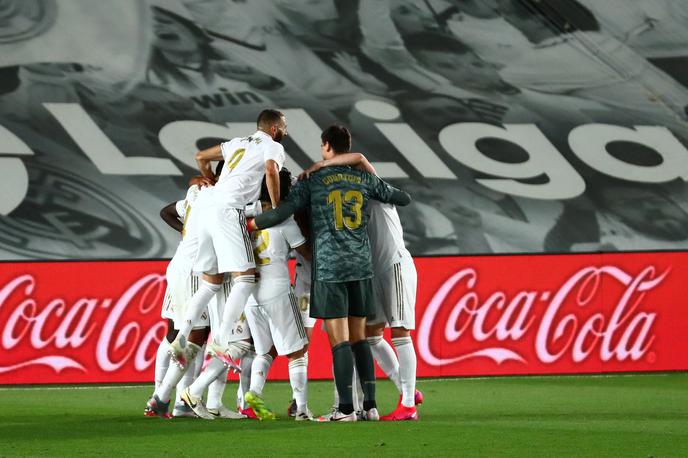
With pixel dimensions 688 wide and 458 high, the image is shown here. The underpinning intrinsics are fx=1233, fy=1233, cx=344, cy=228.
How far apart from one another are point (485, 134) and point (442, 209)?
4.80 feet

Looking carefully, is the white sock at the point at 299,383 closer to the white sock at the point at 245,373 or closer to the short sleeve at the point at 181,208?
the white sock at the point at 245,373

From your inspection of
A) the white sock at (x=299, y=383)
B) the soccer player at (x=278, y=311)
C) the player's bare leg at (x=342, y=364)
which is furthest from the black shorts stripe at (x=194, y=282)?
A: the player's bare leg at (x=342, y=364)

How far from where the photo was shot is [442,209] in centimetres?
1786

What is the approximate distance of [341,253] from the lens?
7461 millimetres

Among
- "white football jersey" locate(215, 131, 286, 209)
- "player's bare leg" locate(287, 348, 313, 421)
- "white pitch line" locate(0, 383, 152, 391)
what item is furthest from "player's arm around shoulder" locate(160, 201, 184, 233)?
"white pitch line" locate(0, 383, 152, 391)

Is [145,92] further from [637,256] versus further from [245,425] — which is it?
[245,425]

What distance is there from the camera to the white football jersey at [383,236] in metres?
7.96

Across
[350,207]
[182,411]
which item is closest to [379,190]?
[350,207]

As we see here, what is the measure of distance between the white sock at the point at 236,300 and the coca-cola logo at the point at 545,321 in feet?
16.0

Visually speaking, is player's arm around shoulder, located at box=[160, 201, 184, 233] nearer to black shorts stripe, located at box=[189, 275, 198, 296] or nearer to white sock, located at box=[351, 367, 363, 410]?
black shorts stripe, located at box=[189, 275, 198, 296]

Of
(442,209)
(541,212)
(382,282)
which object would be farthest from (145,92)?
(382,282)

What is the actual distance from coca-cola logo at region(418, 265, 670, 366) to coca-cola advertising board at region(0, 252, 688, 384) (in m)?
0.01

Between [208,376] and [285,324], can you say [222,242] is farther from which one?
[208,376]

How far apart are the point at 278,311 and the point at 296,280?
0.57 m
